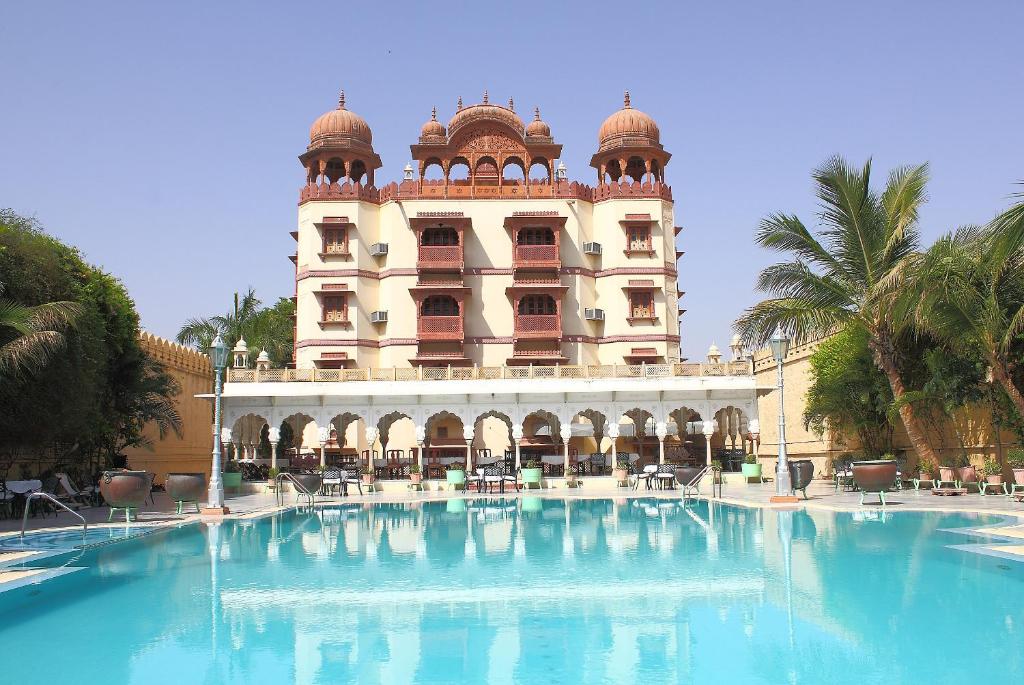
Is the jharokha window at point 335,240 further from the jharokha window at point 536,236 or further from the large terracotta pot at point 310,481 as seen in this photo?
the large terracotta pot at point 310,481

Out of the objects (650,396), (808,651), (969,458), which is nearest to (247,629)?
(808,651)

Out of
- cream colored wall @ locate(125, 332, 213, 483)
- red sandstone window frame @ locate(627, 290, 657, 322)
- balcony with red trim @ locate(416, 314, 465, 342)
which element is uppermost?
red sandstone window frame @ locate(627, 290, 657, 322)

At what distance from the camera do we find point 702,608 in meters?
7.66

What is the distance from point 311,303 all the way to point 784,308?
888 inches

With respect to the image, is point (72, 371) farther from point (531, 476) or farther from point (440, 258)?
point (440, 258)

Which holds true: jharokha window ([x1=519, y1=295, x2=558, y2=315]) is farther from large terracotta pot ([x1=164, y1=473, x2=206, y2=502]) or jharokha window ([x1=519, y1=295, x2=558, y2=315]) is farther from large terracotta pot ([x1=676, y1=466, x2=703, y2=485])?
large terracotta pot ([x1=164, y1=473, x2=206, y2=502])

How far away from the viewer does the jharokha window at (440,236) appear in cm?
3994

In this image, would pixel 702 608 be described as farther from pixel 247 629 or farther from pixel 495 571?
pixel 247 629

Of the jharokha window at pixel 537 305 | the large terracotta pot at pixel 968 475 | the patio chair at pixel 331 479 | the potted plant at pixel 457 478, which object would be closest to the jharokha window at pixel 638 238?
the jharokha window at pixel 537 305

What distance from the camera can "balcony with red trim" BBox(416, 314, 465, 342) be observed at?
38312mm

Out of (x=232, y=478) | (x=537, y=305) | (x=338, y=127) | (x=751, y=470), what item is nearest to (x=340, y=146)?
(x=338, y=127)

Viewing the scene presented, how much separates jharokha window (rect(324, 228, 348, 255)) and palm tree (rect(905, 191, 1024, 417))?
2562 cm

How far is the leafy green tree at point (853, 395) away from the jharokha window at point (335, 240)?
21204 millimetres

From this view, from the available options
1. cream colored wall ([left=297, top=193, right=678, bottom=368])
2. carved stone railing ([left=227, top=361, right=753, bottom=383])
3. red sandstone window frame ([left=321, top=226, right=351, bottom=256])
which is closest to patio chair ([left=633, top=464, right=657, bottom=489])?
carved stone railing ([left=227, top=361, right=753, bottom=383])
